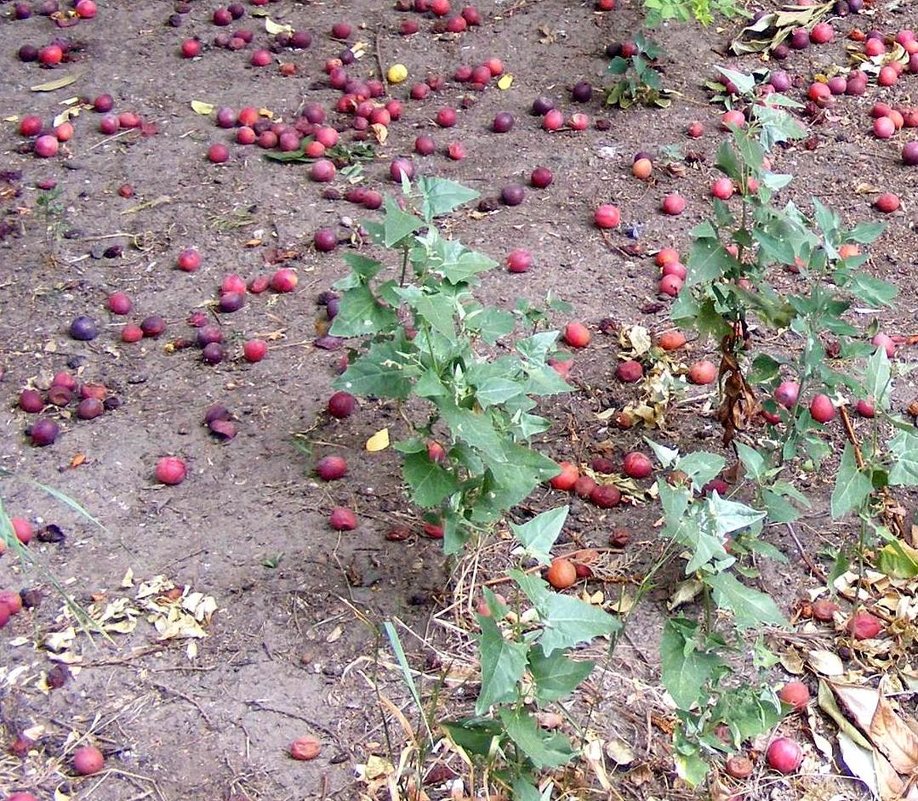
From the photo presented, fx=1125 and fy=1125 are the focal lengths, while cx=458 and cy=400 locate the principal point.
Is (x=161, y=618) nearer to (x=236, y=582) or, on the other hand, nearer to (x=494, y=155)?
(x=236, y=582)

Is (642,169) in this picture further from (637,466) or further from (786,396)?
(637,466)

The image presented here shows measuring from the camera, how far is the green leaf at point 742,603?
242 cm

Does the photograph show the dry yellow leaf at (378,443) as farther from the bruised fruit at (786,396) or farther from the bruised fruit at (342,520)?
the bruised fruit at (786,396)

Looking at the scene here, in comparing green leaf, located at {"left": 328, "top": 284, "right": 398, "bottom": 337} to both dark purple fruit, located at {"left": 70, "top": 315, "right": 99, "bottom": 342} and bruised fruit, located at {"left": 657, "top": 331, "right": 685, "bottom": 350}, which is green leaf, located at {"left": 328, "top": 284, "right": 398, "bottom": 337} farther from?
dark purple fruit, located at {"left": 70, "top": 315, "right": 99, "bottom": 342}

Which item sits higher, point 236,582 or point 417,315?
point 417,315

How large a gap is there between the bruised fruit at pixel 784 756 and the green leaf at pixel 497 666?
77cm

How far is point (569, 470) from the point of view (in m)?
3.28

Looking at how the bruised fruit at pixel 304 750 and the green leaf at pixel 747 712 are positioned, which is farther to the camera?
the bruised fruit at pixel 304 750

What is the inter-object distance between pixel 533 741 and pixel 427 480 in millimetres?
662

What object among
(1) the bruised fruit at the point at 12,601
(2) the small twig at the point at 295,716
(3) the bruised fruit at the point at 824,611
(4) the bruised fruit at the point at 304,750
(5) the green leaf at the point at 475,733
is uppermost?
(5) the green leaf at the point at 475,733

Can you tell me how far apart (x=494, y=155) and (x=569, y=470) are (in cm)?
183

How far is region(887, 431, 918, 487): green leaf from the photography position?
2.58m

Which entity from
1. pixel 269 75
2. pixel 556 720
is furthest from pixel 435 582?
pixel 269 75

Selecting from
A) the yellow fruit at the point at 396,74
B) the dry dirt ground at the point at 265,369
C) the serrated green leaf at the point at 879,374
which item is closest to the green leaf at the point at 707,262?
the serrated green leaf at the point at 879,374
